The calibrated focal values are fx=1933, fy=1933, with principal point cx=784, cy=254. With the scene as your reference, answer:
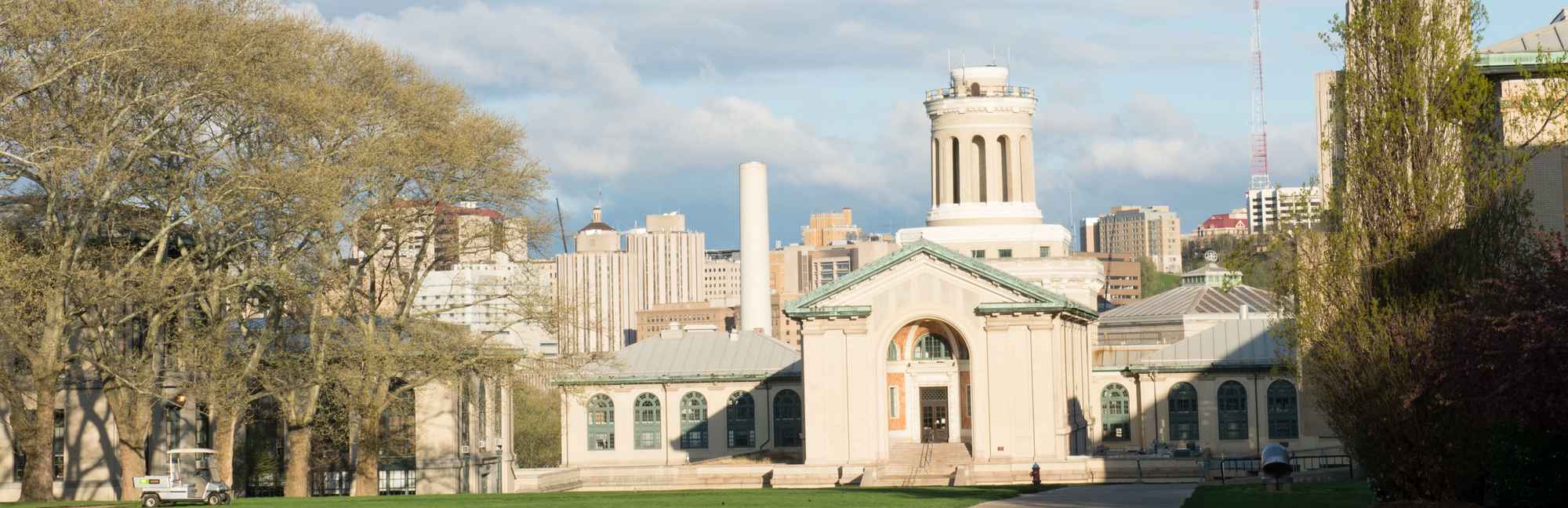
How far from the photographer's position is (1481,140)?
98.6ft

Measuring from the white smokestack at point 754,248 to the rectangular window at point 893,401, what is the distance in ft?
185

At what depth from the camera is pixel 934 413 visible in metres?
70.6

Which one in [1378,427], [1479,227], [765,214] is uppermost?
[765,214]

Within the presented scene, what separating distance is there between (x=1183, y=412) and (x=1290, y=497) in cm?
3814

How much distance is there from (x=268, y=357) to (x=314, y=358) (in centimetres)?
176

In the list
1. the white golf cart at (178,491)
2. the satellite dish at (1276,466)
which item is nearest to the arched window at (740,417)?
the satellite dish at (1276,466)

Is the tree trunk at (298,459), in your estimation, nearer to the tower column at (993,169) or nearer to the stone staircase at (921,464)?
the stone staircase at (921,464)

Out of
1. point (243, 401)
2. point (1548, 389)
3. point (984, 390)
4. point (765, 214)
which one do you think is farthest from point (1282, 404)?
point (765, 214)

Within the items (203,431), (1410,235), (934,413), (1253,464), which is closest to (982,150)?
(934,413)

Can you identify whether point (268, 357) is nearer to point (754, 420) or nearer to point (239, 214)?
point (239, 214)

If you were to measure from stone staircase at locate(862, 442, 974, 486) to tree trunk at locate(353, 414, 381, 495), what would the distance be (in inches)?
666

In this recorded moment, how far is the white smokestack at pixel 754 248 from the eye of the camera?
13000cm

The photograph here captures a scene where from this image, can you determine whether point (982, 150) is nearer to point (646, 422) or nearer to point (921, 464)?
point (646, 422)

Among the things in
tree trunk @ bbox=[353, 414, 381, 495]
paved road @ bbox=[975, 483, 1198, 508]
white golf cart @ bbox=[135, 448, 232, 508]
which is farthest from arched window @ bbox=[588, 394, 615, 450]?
white golf cart @ bbox=[135, 448, 232, 508]
